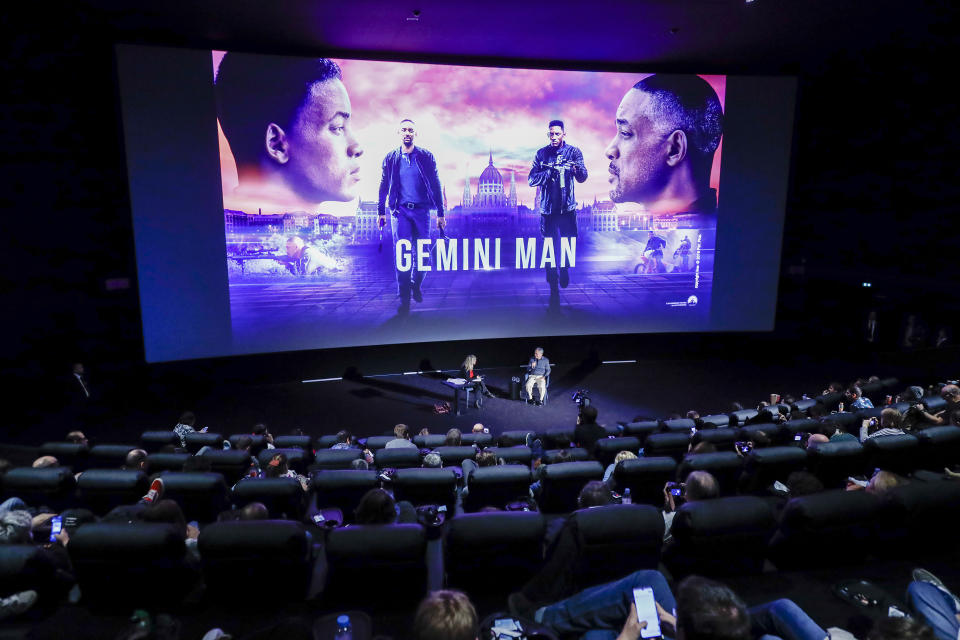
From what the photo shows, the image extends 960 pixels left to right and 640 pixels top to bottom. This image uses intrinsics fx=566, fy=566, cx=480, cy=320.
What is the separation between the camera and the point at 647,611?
280 centimetres

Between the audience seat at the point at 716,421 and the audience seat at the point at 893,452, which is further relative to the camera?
the audience seat at the point at 716,421

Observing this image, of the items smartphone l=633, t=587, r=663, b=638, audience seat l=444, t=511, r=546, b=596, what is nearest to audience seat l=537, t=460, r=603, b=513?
audience seat l=444, t=511, r=546, b=596

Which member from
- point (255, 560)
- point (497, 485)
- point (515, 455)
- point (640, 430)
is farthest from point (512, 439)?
point (255, 560)

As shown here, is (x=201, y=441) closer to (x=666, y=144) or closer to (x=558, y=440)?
(x=558, y=440)

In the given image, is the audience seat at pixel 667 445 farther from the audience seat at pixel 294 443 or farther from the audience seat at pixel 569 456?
the audience seat at pixel 294 443

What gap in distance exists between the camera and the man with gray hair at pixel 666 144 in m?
12.3

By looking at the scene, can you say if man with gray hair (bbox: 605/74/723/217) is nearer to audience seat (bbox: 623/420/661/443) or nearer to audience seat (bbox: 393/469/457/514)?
audience seat (bbox: 623/420/661/443)

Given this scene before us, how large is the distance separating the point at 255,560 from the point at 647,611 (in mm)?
2366

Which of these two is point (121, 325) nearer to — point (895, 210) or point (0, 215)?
point (0, 215)

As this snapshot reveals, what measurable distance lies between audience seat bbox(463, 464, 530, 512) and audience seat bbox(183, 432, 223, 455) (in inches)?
148

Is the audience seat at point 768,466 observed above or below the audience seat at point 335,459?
above

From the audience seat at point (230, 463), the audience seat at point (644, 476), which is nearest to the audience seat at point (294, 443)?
the audience seat at point (230, 463)

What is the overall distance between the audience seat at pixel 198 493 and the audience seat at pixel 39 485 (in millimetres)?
1119

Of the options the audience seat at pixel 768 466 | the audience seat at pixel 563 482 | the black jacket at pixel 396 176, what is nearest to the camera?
the audience seat at pixel 563 482
